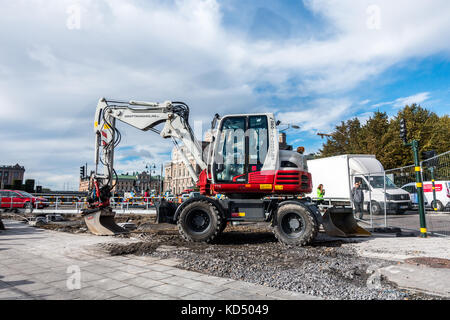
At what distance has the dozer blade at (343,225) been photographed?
9.03 m

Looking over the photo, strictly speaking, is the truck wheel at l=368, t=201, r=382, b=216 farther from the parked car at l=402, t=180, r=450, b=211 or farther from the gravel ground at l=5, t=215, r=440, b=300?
the gravel ground at l=5, t=215, r=440, b=300

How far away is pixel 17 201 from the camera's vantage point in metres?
21.2

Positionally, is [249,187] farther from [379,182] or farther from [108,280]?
[379,182]

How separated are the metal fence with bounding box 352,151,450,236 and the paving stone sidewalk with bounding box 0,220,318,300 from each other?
8.43m

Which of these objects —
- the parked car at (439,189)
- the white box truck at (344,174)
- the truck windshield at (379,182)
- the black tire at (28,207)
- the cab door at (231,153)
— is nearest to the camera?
the cab door at (231,153)

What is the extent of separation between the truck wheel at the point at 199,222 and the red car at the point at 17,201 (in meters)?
18.3

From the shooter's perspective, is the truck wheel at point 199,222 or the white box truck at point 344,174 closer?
the truck wheel at point 199,222

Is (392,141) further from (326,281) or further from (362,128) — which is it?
(326,281)

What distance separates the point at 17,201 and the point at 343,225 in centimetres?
2211

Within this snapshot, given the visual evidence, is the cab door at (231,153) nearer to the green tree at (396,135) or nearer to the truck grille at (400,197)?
the truck grille at (400,197)

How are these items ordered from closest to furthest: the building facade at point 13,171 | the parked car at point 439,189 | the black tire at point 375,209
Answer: the parked car at point 439,189, the black tire at point 375,209, the building facade at point 13,171

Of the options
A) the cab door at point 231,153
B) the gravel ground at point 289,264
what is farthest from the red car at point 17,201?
the cab door at point 231,153

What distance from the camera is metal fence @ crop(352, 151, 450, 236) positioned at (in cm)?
981
